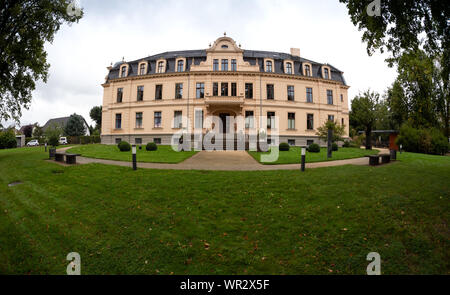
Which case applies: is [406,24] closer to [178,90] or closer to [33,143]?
[178,90]

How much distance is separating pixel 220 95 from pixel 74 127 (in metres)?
38.3

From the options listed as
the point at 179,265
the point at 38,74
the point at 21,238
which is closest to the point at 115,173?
the point at 21,238

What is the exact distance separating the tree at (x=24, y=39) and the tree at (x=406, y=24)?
57.7ft

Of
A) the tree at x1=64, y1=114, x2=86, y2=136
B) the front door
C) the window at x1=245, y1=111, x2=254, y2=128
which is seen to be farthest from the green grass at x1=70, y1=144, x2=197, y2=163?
the tree at x1=64, y1=114, x2=86, y2=136

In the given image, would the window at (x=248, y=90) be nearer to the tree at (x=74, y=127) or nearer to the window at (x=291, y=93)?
the window at (x=291, y=93)

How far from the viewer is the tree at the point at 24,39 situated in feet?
40.9

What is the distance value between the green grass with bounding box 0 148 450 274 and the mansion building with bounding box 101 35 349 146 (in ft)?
Answer: 63.7

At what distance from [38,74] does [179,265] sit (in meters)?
18.7

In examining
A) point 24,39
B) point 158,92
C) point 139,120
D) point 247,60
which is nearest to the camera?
point 24,39

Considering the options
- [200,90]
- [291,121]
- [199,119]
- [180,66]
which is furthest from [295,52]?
[199,119]

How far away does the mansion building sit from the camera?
26.7 meters

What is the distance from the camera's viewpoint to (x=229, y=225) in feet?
15.3

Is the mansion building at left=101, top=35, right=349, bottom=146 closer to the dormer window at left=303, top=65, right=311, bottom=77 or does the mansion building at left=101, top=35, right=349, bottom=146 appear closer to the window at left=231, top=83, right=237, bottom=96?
the window at left=231, top=83, right=237, bottom=96

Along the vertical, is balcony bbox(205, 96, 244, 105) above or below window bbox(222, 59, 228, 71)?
below
